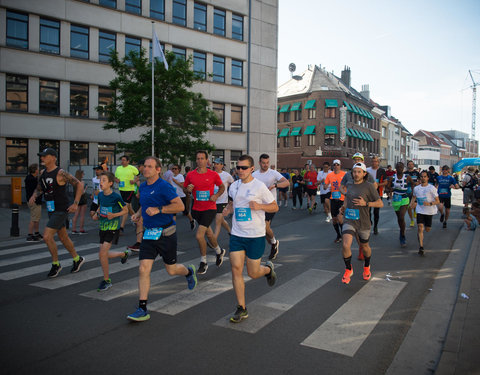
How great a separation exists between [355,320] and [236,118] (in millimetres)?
28480

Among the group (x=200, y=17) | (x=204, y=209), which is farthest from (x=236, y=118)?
(x=204, y=209)

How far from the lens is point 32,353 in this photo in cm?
368

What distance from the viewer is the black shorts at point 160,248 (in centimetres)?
474

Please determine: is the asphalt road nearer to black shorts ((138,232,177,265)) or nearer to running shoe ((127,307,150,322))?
running shoe ((127,307,150,322))

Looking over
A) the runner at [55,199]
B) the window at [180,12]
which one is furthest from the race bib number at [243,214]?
the window at [180,12]

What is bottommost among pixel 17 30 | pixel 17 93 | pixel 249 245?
pixel 249 245

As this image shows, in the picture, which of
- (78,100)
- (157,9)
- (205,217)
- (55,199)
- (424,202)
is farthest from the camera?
(157,9)

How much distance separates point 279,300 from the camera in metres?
5.26

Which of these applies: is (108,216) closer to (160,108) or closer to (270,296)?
(270,296)

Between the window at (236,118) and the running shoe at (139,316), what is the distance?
1102 inches

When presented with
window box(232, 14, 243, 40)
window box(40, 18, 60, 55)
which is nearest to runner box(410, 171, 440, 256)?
window box(40, 18, 60, 55)

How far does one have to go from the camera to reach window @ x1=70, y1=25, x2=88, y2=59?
80.0 ft

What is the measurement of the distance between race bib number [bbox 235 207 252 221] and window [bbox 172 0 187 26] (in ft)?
88.5

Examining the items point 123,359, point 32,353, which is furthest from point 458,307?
point 32,353
